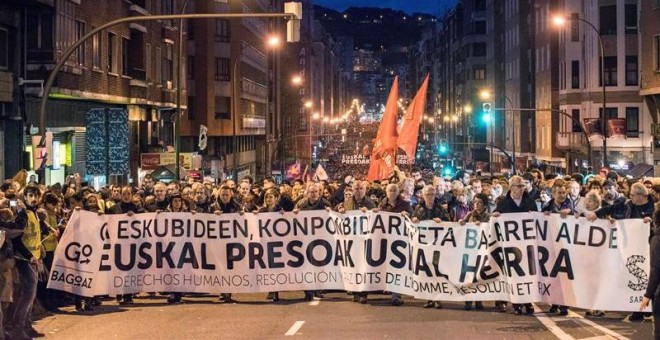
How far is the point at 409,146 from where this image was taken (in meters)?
26.6

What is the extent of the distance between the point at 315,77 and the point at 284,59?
93.4 ft

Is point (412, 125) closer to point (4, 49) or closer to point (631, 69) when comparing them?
point (4, 49)

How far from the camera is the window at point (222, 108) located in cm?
6962

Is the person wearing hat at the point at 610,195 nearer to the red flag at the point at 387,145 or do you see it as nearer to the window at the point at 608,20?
the red flag at the point at 387,145

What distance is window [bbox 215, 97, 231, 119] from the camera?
228 ft

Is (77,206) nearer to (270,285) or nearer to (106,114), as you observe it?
(270,285)

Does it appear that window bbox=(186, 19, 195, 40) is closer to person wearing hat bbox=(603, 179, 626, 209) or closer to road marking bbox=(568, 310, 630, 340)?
person wearing hat bbox=(603, 179, 626, 209)

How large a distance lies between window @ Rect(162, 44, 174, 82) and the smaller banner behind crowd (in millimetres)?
32438

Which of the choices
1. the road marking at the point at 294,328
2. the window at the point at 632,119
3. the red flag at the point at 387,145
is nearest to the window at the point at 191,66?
the window at the point at 632,119

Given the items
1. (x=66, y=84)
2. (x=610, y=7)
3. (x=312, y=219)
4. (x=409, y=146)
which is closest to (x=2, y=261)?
(x=312, y=219)

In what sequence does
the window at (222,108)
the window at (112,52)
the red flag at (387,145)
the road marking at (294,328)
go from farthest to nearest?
the window at (222,108) → the window at (112,52) → the red flag at (387,145) → the road marking at (294,328)

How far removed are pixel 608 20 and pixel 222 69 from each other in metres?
26.1

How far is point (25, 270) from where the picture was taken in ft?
40.8

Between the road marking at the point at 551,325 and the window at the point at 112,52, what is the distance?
86.8 feet
